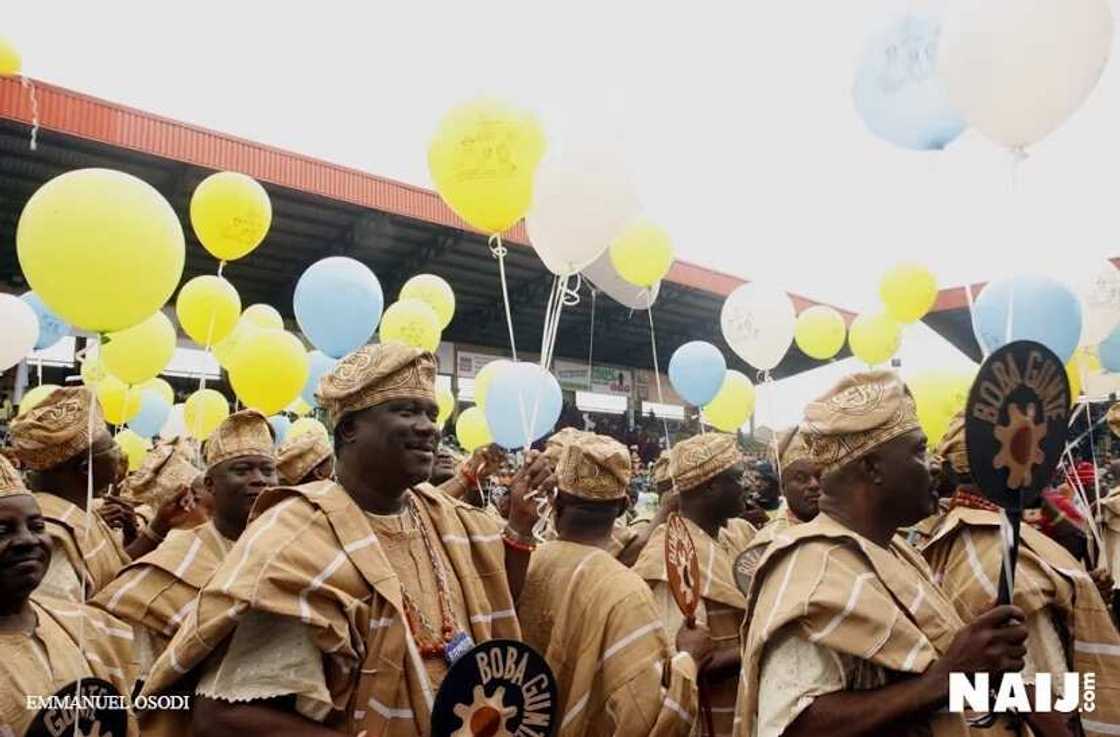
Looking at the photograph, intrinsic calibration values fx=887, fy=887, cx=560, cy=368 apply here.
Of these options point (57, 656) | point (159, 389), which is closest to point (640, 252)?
point (57, 656)

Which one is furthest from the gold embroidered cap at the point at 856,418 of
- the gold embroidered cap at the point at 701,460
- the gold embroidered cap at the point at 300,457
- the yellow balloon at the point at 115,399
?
the yellow balloon at the point at 115,399

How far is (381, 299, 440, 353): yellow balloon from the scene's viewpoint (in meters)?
6.12

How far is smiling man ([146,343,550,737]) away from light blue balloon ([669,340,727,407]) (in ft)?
17.0

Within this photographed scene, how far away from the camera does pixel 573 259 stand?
3602 millimetres

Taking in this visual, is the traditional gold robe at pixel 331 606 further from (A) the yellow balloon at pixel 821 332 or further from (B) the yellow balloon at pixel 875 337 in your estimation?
(A) the yellow balloon at pixel 821 332

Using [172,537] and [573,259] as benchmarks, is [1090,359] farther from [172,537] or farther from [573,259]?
[172,537]

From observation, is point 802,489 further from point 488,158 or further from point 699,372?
point 699,372

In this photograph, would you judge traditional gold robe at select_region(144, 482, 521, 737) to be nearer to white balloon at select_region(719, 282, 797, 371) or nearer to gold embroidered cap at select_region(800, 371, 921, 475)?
gold embroidered cap at select_region(800, 371, 921, 475)

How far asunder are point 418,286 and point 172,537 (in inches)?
181

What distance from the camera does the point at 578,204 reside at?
3473mm

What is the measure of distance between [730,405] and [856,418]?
21.0ft

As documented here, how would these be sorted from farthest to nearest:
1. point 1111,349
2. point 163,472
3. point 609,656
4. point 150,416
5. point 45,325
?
point 150,416, point 45,325, point 1111,349, point 163,472, point 609,656

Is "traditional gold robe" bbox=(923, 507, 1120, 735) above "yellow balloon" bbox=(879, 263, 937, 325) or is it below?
below

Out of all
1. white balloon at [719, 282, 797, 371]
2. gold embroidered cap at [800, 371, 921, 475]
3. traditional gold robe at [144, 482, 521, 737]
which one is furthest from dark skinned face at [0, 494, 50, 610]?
white balloon at [719, 282, 797, 371]
